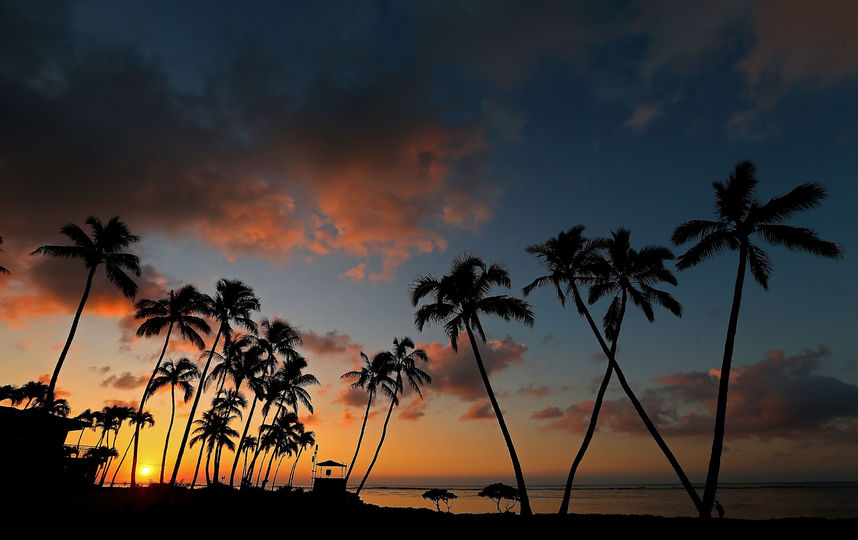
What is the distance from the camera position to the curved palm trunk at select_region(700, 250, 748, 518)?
18.3 meters

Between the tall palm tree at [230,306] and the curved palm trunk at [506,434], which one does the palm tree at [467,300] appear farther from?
the tall palm tree at [230,306]

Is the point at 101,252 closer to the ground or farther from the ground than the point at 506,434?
A: farther from the ground

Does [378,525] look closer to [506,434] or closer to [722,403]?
[506,434]

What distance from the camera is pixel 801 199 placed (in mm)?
18844

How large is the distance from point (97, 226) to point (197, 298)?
9.00 meters

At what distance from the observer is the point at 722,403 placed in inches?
752

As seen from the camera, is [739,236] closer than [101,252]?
Yes

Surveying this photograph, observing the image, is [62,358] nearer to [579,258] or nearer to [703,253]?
[579,258]

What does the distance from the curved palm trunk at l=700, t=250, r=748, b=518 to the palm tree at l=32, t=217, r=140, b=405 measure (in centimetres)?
3641

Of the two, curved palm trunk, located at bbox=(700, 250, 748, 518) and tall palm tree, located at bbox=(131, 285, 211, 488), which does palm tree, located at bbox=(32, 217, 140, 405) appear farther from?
curved palm trunk, located at bbox=(700, 250, 748, 518)

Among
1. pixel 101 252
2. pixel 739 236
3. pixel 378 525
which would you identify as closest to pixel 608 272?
pixel 739 236

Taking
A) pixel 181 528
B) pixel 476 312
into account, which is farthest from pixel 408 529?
pixel 476 312

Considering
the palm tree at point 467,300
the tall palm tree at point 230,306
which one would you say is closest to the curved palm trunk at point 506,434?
the palm tree at point 467,300

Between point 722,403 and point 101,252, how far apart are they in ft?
124
